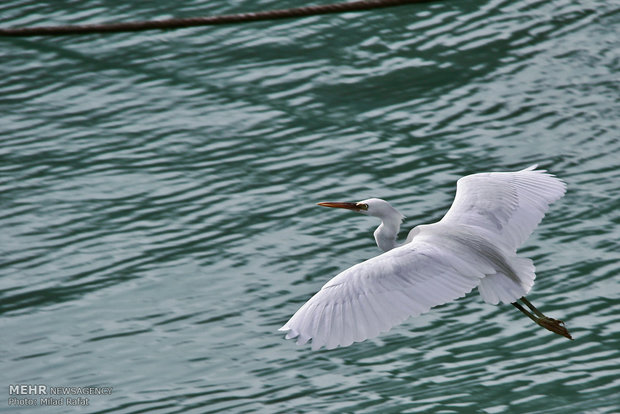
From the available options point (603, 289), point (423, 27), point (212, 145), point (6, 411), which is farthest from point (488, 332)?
A: point (423, 27)

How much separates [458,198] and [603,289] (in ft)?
4.34

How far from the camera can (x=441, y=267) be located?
5.24 metres

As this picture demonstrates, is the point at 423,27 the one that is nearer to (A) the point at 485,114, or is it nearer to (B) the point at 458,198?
(A) the point at 485,114

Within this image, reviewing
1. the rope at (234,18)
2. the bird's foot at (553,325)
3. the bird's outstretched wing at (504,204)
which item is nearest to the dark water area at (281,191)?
the bird's foot at (553,325)

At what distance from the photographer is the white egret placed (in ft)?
15.9

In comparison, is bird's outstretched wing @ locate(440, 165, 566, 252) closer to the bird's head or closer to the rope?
the bird's head

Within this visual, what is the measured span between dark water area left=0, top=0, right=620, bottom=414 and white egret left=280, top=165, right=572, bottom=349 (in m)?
0.75

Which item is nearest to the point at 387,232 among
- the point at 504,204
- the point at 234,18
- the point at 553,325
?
the point at 504,204

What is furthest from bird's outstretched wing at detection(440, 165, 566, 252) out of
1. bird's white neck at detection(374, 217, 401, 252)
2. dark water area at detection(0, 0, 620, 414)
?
dark water area at detection(0, 0, 620, 414)

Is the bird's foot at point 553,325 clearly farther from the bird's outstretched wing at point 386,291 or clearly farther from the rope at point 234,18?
the rope at point 234,18

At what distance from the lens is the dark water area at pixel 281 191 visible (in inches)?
248

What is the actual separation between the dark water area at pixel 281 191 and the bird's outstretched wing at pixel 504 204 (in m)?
0.82

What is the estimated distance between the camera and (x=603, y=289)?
22.5 ft

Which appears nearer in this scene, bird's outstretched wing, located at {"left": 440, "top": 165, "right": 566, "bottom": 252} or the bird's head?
bird's outstretched wing, located at {"left": 440, "top": 165, "right": 566, "bottom": 252}
